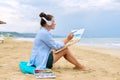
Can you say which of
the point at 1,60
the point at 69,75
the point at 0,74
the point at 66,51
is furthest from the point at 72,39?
the point at 1,60

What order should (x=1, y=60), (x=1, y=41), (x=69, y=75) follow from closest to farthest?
(x=69, y=75) < (x=1, y=60) < (x=1, y=41)

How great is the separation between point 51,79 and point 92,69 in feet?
4.63

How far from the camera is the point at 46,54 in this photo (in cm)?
600

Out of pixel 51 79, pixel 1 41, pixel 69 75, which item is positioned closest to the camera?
pixel 51 79

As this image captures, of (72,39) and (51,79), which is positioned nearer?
(51,79)

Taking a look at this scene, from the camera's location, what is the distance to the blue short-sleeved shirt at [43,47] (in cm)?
596

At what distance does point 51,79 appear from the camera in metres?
5.55

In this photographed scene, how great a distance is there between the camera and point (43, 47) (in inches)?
237

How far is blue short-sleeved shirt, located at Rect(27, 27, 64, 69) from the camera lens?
5.96 m

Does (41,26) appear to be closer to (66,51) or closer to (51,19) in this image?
(51,19)

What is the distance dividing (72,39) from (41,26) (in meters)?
0.60

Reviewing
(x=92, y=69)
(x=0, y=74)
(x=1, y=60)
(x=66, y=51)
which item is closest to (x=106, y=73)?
(x=92, y=69)

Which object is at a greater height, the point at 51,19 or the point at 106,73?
the point at 51,19

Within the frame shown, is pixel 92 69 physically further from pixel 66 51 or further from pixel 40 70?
pixel 40 70
